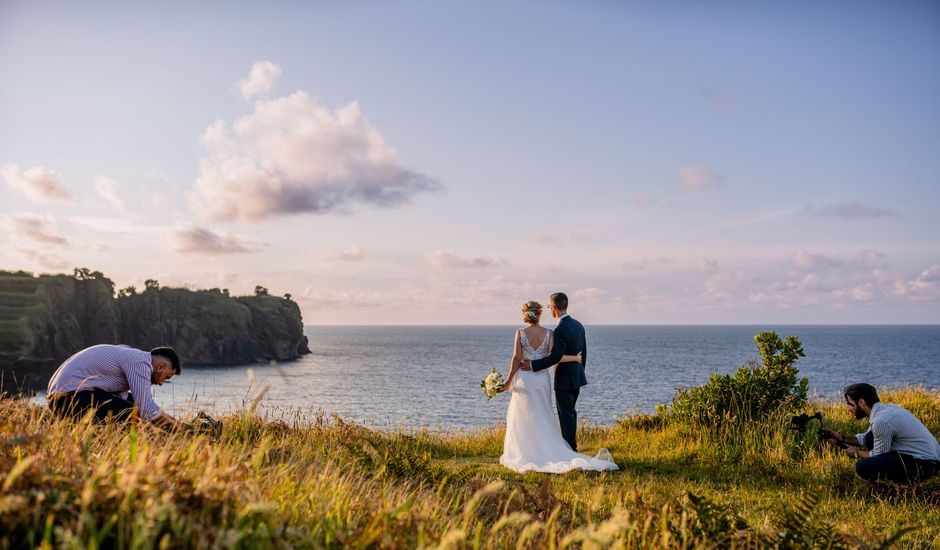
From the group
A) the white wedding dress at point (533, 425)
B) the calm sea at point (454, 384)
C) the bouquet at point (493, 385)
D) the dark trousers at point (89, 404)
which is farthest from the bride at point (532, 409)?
the calm sea at point (454, 384)

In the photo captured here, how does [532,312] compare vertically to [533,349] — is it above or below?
above

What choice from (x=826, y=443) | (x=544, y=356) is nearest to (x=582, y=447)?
(x=544, y=356)

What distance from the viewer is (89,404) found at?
796cm

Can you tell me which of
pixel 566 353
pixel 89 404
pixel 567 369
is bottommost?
pixel 89 404

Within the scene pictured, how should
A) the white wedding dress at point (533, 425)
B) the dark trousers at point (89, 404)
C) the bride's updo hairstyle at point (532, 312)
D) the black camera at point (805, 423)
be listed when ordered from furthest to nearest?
1. the bride's updo hairstyle at point (532, 312)
2. the white wedding dress at point (533, 425)
3. the black camera at point (805, 423)
4. the dark trousers at point (89, 404)

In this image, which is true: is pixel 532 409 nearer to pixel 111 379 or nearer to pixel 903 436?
pixel 903 436

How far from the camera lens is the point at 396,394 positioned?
201 ft

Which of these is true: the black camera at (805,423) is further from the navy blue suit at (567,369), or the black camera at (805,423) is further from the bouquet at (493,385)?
the bouquet at (493,385)

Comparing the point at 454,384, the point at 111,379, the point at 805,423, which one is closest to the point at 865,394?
the point at 805,423

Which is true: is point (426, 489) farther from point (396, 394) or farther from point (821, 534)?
point (396, 394)


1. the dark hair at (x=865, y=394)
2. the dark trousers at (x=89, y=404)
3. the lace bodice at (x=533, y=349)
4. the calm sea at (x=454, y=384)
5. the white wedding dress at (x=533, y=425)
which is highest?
the lace bodice at (x=533, y=349)

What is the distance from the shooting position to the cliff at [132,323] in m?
83.7

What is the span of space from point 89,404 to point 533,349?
7329 millimetres

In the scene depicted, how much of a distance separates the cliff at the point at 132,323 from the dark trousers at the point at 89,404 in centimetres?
7491
